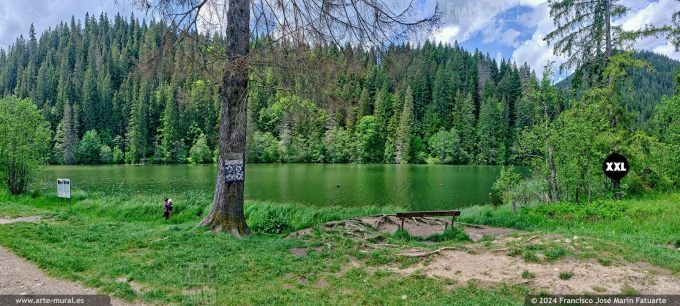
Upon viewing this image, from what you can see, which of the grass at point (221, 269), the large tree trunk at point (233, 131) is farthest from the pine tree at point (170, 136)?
the large tree trunk at point (233, 131)

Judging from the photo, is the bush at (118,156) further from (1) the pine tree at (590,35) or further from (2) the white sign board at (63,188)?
(1) the pine tree at (590,35)

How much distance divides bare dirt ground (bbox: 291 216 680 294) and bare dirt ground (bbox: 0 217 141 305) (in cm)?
316

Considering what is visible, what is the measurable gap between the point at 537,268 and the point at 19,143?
20.4 metres

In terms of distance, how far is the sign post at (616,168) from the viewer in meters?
13.2

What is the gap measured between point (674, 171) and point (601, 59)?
584 cm

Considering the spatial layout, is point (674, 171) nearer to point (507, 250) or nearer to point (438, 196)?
point (438, 196)

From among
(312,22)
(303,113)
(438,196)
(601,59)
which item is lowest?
(438,196)

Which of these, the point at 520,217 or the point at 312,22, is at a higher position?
the point at 312,22

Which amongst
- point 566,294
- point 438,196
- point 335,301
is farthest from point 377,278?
point 438,196

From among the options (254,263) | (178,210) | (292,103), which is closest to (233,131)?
(292,103)

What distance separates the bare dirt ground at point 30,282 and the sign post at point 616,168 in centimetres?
1504

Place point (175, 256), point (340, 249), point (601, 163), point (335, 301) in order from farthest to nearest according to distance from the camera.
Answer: point (601, 163) < point (340, 249) < point (175, 256) < point (335, 301)

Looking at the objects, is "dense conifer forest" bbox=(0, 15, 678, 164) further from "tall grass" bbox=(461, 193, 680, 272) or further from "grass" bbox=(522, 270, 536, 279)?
"tall grass" bbox=(461, 193, 680, 272)

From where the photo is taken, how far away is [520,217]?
10484mm
